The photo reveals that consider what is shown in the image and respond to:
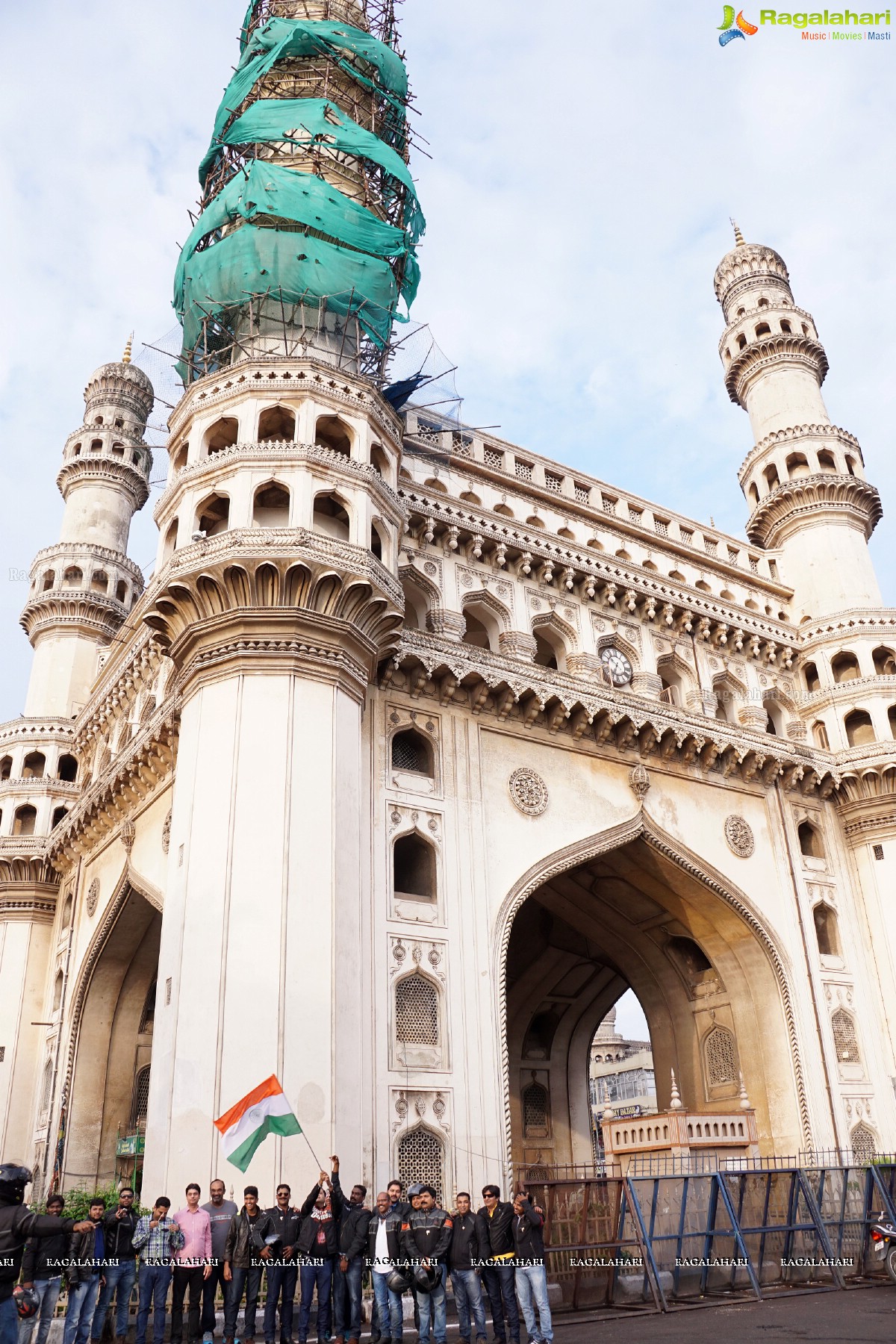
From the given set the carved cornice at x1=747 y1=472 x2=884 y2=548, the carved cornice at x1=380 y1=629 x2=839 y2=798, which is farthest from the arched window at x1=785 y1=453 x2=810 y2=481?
the carved cornice at x1=380 y1=629 x2=839 y2=798

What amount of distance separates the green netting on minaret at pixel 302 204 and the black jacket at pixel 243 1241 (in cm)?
1473

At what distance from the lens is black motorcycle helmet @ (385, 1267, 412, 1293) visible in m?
9.66

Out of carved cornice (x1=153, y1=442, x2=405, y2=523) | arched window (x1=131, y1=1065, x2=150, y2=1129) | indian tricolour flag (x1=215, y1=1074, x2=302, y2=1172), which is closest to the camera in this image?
indian tricolour flag (x1=215, y1=1074, x2=302, y2=1172)

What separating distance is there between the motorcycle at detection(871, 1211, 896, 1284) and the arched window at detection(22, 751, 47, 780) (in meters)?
20.3

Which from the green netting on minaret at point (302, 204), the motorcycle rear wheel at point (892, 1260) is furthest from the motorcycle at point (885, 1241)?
the green netting on minaret at point (302, 204)

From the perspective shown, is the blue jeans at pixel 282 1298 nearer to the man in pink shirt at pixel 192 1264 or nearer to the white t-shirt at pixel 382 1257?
the man in pink shirt at pixel 192 1264

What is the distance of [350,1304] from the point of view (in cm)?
1012

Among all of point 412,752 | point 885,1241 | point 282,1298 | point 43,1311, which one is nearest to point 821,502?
point 412,752

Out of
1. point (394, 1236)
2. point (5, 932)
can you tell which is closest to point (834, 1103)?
point (394, 1236)

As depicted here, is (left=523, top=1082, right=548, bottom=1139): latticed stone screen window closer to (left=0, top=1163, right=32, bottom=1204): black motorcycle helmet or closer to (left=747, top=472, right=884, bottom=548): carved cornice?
(left=747, top=472, right=884, bottom=548): carved cornice

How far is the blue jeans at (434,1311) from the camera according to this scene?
9461 millimetres

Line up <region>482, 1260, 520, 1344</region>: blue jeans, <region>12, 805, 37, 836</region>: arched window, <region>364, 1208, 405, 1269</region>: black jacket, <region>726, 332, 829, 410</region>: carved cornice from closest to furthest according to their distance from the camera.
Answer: <region>482, 1260, 520, 1344</region>: blue jeans
<region>364, 1208, 405, 1269</region>: black jacket
<region>12, 805, 37, 836</region>: arched window
<region>726, 332, 829, 410</region>: carved cornice

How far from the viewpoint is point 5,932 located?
2502cm

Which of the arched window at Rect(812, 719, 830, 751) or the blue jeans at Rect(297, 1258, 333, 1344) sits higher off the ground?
the arched window at Rect(812, 719, 830, 751)
